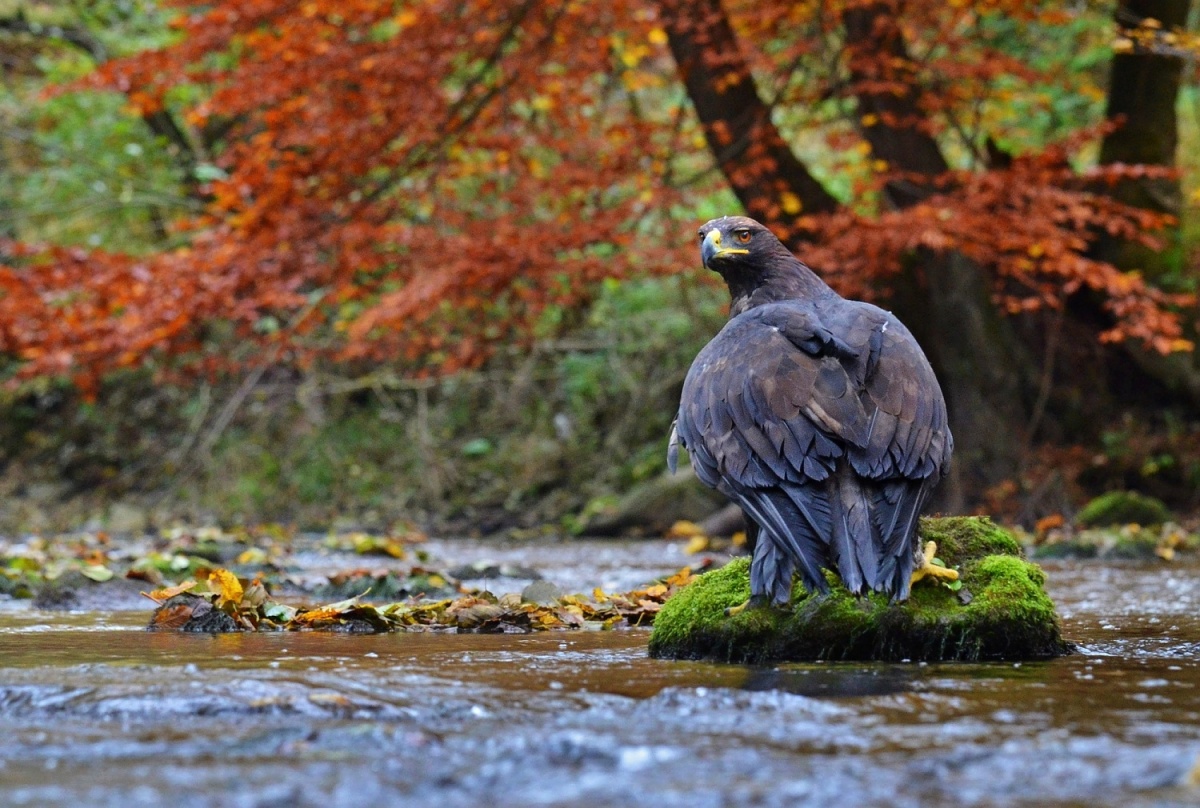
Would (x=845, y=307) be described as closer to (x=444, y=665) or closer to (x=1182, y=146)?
(x=444, y=665)

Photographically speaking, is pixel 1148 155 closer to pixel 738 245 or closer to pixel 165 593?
pixel 738 245

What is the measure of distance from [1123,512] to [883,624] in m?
7.55

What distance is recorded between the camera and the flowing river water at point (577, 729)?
2355 mm

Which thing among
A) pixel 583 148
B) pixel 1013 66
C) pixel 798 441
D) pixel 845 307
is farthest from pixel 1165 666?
pixel 583 148

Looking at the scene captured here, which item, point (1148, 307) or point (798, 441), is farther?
point (1148, 307)

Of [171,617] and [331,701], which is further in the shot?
[171,617]

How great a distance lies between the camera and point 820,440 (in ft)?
12.5

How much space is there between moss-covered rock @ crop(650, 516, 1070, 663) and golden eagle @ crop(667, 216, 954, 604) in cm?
9

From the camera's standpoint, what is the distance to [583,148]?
43.7 ft

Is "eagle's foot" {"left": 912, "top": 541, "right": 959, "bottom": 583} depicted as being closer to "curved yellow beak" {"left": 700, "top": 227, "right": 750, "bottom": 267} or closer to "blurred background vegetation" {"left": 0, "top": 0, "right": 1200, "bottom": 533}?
"curved yellow beak" {"left": 700, "top": 227, "right": 750, "bottom": 267}

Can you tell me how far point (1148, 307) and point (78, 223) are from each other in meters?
14.0

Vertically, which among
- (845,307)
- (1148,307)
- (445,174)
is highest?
(445,174)

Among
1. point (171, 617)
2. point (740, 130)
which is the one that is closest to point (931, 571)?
point (171, 617)

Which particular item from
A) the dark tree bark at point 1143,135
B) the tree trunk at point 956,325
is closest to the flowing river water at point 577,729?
the tree trunk at point 956,325
